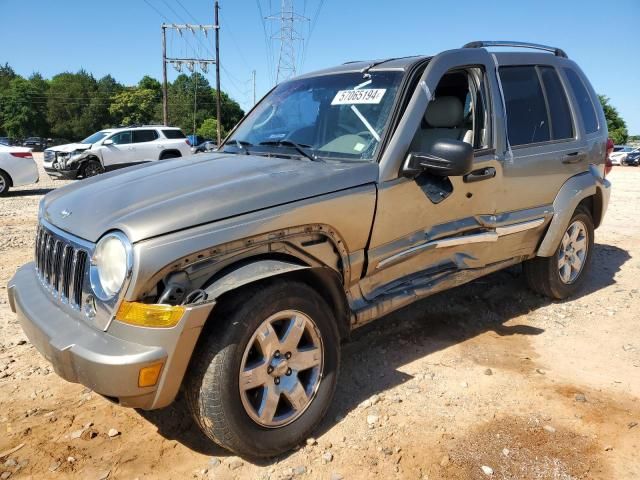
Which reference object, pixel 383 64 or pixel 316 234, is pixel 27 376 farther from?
pixel 383 64

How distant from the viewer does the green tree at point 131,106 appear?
253 feet

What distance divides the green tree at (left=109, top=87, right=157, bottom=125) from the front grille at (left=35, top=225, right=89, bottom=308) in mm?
79205

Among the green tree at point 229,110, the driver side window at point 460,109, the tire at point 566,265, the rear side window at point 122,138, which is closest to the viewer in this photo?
the driver side window at point 460,109

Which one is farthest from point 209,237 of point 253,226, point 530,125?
point 530,125

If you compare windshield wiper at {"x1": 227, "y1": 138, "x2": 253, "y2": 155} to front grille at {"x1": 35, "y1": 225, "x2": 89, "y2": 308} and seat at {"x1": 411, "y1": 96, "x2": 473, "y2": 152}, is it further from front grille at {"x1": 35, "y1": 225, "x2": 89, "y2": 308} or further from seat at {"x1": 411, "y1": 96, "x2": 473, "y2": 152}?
front grille at {"x1": 35, "y1": 225, "x2": 89, "y2": 308}

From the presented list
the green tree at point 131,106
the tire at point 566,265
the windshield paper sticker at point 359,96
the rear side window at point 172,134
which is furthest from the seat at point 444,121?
the green tree at point 131,106

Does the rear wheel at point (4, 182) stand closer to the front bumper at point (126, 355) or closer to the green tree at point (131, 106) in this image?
the front bumper at point (126, 355)

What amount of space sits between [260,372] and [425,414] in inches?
44.4

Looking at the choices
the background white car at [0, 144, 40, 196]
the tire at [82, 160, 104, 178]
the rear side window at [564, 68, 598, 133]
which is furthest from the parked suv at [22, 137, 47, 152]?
the rear side window at [564, 68, 598, 133]

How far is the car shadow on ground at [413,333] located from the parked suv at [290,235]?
507 millimetres

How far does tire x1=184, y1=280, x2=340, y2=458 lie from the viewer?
2.36 meters

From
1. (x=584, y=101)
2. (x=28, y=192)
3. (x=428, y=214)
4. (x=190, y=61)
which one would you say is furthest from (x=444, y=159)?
(x=190, y=61)

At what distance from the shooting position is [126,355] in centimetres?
217

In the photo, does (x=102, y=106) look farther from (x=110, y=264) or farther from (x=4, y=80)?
(x=110, y=264)
